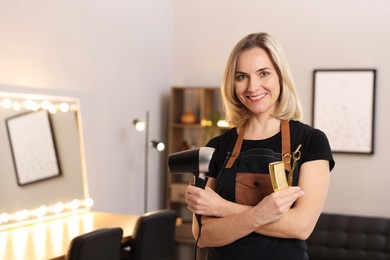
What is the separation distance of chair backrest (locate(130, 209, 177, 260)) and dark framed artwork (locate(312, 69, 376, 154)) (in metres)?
1.92

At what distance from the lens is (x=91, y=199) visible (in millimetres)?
4223

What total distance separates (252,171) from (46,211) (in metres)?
2.36

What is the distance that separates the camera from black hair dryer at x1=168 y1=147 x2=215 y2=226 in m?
1.58

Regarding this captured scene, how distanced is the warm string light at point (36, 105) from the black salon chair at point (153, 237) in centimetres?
94

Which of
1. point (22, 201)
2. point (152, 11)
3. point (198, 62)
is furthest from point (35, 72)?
point (198, 62)

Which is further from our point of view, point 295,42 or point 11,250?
point 295,42

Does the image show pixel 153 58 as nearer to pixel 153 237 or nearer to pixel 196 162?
pixel 153 237

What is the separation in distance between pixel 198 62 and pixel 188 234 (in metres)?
1.50

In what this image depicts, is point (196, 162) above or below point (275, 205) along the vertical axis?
above

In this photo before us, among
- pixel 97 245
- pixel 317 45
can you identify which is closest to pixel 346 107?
pixel 317 45

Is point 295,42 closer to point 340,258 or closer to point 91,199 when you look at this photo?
point 340,258

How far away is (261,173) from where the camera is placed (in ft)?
5.39

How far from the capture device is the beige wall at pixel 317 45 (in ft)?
15.9

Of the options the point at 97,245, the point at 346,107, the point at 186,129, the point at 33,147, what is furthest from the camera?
the point at 186,129
